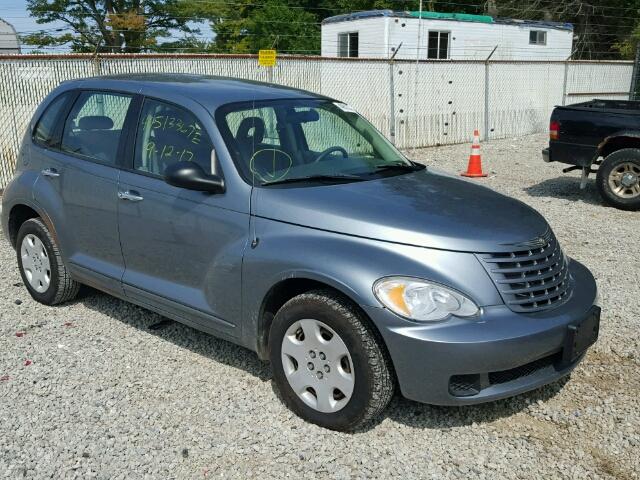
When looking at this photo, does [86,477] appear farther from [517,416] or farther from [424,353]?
[517,416]

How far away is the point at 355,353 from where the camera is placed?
10.6 feet

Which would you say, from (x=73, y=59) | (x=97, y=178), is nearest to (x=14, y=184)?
(x=97, y=178)

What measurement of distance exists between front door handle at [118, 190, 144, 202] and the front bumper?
182 centimetres

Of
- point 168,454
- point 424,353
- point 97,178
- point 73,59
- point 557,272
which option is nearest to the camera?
point 424,353

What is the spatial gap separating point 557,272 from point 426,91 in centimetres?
1266

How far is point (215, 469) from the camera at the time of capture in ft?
10.5

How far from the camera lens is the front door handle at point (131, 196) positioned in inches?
165

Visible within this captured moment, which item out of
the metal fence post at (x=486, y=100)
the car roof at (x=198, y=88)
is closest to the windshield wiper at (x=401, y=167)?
the car roof at (x=198, y=88)

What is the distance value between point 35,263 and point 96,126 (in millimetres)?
1285

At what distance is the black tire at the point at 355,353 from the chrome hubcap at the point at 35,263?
2.56 metres

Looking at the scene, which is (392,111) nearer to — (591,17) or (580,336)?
(580,336)

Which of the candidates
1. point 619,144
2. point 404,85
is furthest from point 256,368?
point 404,85

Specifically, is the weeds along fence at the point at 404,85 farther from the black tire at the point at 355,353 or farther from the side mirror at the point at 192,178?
the black tire at the point at 355,353

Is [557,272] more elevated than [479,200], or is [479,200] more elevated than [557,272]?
[479,200]
